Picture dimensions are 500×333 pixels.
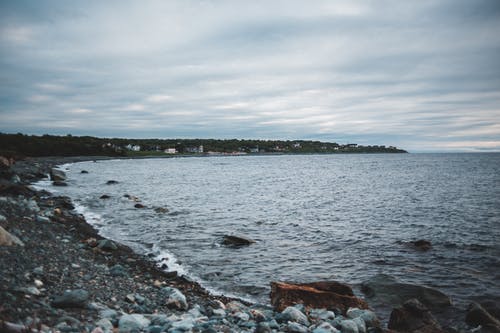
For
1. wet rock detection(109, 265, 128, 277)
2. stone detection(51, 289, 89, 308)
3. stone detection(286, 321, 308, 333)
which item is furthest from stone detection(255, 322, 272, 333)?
wet rock detection(109, 265, 128, 277)

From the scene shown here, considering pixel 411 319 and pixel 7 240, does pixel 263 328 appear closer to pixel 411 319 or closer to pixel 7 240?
pixel 411 319

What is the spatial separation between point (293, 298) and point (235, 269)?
484cm

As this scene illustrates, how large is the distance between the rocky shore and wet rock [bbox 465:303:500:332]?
0.03 m

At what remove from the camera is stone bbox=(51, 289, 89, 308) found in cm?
693

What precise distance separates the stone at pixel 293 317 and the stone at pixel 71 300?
15.7ft

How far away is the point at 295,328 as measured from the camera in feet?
26.0

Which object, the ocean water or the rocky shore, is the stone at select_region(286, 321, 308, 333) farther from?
the ocean water

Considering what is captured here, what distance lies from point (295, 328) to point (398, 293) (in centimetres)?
593

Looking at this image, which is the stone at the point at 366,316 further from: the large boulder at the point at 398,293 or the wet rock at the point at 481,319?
the wet rock at the point at 481,319

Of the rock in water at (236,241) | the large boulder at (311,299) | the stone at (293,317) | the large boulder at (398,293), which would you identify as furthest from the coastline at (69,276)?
the large boulder at (398,293)

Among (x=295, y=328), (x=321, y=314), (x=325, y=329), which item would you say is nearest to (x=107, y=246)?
(x=321, y=314)

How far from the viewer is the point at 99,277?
9.96m

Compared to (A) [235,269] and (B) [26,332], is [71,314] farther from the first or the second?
(A) [235,269]

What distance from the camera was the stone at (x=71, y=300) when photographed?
6934 millimetres
